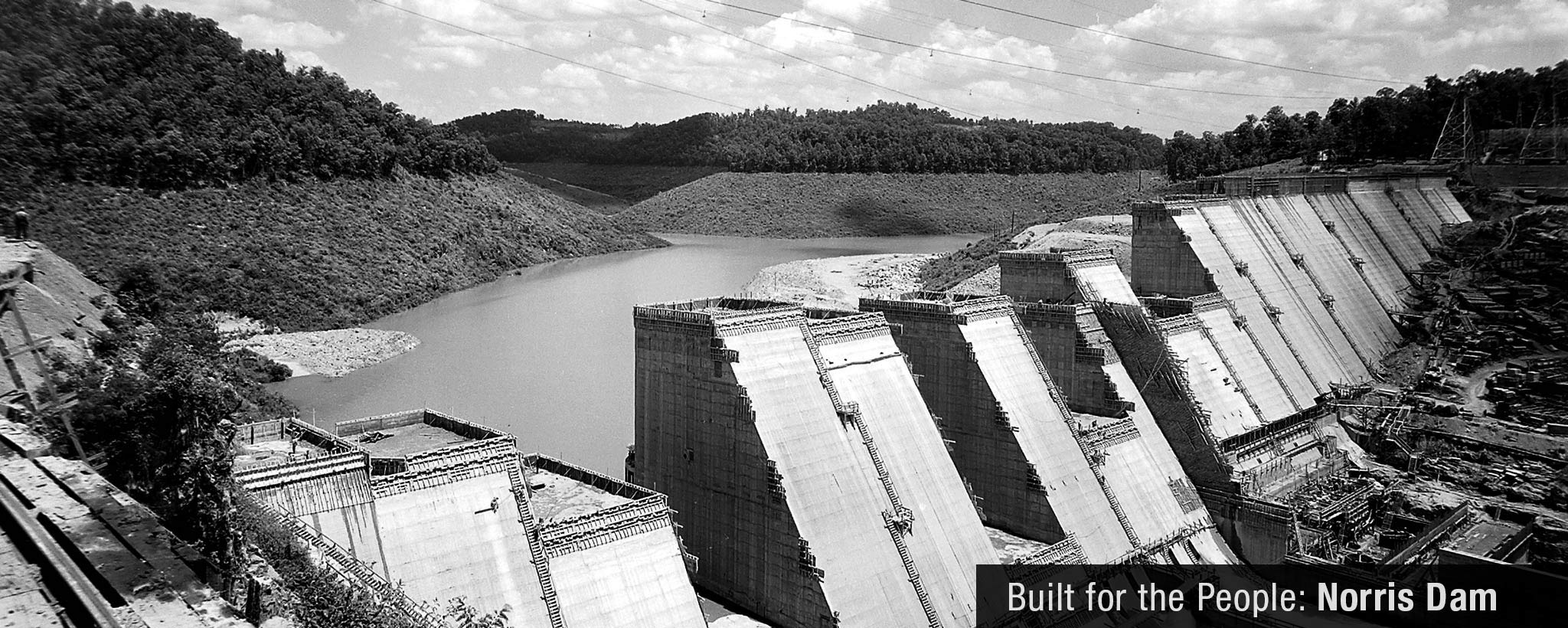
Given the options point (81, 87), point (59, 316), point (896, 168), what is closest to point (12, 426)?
point (59, 316)

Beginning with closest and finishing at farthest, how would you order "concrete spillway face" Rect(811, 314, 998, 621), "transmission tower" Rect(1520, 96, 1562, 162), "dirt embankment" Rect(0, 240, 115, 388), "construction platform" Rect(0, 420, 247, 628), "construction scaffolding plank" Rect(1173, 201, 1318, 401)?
"construction platform" Rect(0, 420, 247, 628) < "concrete spillway face" Rect(811, 314, 998, 621) < "dirt embankment" Rect(0, 240, 115, 388) < "construction scaffolding plank" Rect(1173, 201, 1318, 401) < "transmission tower" Rect(1520, 96, 1562, 162)

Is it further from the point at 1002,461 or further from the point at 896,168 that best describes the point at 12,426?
the point at 896,168

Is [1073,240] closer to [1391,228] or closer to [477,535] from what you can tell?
[1391,228]

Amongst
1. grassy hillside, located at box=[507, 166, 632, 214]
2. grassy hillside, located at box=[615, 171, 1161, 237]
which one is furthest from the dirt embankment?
grassy hillside, located at box=[507, 166, 632, 214]

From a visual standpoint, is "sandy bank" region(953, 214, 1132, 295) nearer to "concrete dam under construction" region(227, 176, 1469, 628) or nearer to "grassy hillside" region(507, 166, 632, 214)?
"concrete dam under construction" region(227, 176, 1469, 628)

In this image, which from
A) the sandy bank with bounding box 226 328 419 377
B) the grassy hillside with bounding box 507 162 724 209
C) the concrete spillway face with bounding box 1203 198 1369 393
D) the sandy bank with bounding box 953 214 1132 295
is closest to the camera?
the concrete spillway face with bounding box 1203 198 1369 393

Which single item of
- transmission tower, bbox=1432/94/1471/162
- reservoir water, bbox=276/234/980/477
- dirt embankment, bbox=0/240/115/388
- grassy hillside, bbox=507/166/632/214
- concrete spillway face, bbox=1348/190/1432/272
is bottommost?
reservoir water, bbox=276/234/980/477

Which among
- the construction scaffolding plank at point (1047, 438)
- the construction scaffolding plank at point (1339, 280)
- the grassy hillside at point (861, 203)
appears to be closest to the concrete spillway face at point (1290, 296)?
the construction scaffolding plank at point (1339, 280)
